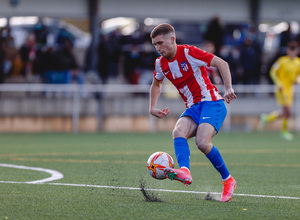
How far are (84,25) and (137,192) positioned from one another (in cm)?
1782

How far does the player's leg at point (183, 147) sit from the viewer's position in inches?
244

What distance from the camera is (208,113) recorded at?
22.3 ft

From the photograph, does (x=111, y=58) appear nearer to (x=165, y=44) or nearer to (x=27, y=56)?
(x=27, y=56)

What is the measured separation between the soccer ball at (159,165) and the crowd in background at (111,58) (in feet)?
38.0

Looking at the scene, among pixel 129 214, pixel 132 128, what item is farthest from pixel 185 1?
pixel 129 214

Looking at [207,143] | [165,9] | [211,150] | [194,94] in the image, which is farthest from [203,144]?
[165,9]

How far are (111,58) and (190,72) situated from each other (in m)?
13.2

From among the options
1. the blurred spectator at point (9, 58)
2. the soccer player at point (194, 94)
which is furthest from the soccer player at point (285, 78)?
the soccer player at point (194, 94)

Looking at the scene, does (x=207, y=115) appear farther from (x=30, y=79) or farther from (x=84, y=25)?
(x=84, y=25)

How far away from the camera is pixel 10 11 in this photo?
2106 centimetres

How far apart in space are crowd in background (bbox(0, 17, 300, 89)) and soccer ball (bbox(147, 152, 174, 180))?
11596mm

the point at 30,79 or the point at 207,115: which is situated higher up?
the point at 207,115

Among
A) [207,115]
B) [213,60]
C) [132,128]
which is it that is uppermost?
[213,60]

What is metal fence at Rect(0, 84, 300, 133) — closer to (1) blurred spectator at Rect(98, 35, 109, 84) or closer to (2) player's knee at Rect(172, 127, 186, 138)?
(1) blurred spectator at Rect(98, 35, 109, 84)
